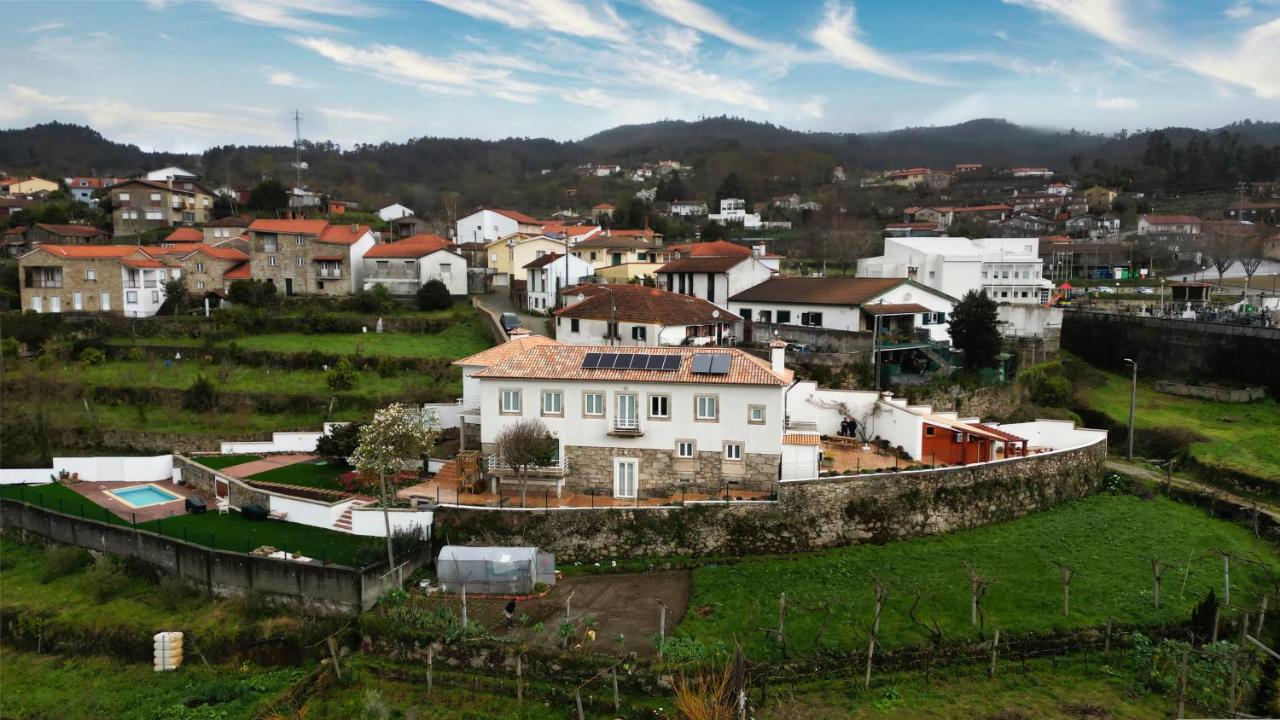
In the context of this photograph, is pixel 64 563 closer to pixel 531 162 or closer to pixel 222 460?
pixel 222 460

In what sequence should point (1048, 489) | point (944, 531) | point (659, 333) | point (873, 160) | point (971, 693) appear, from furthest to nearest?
point (873, 160) < point (659, 333) < point (1048, 489) < point (944, 531) < point (971, 693)

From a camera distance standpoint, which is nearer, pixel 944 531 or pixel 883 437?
pixel 944 531

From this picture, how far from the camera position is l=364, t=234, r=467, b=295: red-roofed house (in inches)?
1804

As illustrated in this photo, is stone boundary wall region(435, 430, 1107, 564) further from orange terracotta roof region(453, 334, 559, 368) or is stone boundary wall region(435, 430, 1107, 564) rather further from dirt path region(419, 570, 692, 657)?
orange terracotta roof region(453, 334, 559, 368)

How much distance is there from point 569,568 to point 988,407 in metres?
19.4

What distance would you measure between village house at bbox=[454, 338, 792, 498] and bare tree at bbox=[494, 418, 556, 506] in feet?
1.71

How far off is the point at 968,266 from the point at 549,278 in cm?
2279

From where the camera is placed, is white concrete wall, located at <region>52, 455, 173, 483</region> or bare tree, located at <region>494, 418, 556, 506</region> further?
white concrete wall, located at <region>52, 455, 173, 483</region>

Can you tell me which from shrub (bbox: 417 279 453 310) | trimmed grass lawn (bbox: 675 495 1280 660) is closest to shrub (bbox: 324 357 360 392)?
shrub (bbox: 417 279 453 310)

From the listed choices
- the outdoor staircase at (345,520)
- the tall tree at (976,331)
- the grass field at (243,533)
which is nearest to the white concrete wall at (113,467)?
the grass field at (243,533)

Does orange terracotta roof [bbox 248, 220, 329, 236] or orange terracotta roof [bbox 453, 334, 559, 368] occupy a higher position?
orange terracotta roof [bbox 248, 220, 329, 236]

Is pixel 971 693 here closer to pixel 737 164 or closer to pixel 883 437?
pixel 883 437

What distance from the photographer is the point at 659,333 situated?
31.0m

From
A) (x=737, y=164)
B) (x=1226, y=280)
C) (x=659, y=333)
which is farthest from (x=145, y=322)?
(x=737, y=164)
